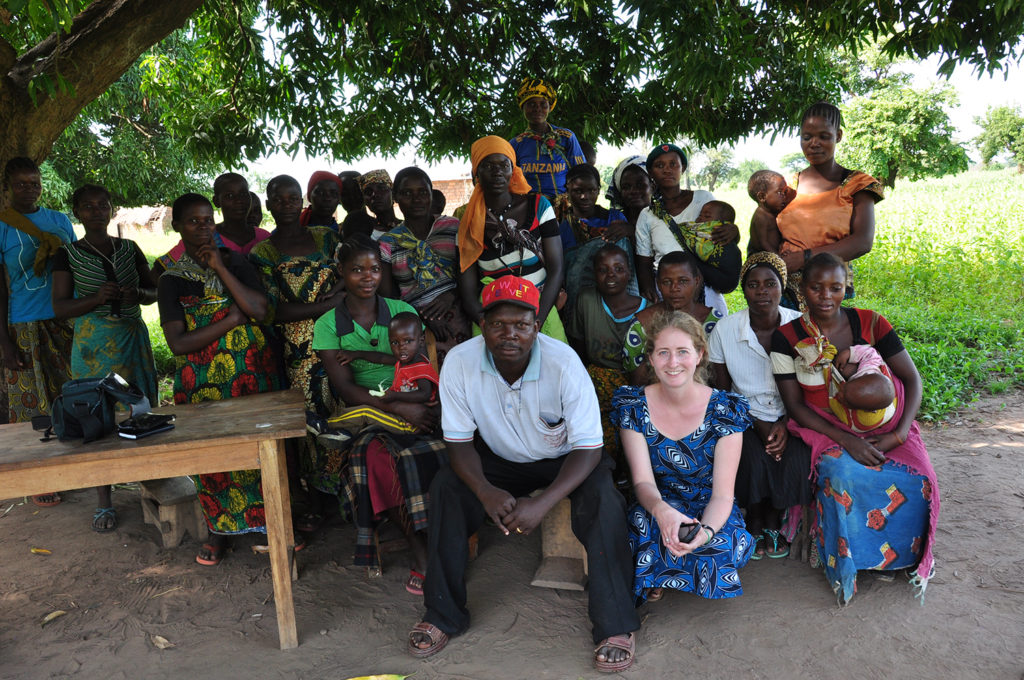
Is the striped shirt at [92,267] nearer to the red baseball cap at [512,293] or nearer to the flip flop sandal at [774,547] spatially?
the red baseball cap at [512,293]

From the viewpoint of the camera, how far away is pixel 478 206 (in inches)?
152

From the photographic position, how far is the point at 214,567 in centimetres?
369

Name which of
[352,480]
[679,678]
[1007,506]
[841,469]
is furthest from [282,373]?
[1007,506]

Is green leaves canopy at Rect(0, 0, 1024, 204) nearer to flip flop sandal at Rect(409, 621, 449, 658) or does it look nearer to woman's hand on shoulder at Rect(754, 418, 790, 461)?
woman's hand on shoulder at Rect(754, 418, 790, 461)

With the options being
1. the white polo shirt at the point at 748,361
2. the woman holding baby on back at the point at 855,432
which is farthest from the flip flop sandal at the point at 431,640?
the white polo shirt at the point at 748,361

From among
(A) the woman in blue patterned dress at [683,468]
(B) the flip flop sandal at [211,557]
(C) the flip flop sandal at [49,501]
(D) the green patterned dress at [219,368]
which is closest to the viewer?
(A) the woman in blue patterned dress at [683,468]

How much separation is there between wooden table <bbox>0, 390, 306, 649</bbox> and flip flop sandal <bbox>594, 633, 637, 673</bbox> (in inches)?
50.7

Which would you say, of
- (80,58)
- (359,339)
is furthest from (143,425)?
(80,58)

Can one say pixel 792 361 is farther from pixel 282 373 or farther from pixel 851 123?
pixel 851 123

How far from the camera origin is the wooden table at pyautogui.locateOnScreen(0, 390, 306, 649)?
2.69 metres

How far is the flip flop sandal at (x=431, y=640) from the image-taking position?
2.86 meters

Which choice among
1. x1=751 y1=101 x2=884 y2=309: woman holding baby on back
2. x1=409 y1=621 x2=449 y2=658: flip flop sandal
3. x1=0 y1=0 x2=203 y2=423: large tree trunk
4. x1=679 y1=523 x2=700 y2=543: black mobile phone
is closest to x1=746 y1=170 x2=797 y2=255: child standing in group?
x1=751 y1=101 x2=884 y2=309: woman holding baby on back

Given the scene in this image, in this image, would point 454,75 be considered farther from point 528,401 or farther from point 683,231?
point 528,401

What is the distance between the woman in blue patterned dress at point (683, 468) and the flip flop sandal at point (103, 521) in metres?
3.08
